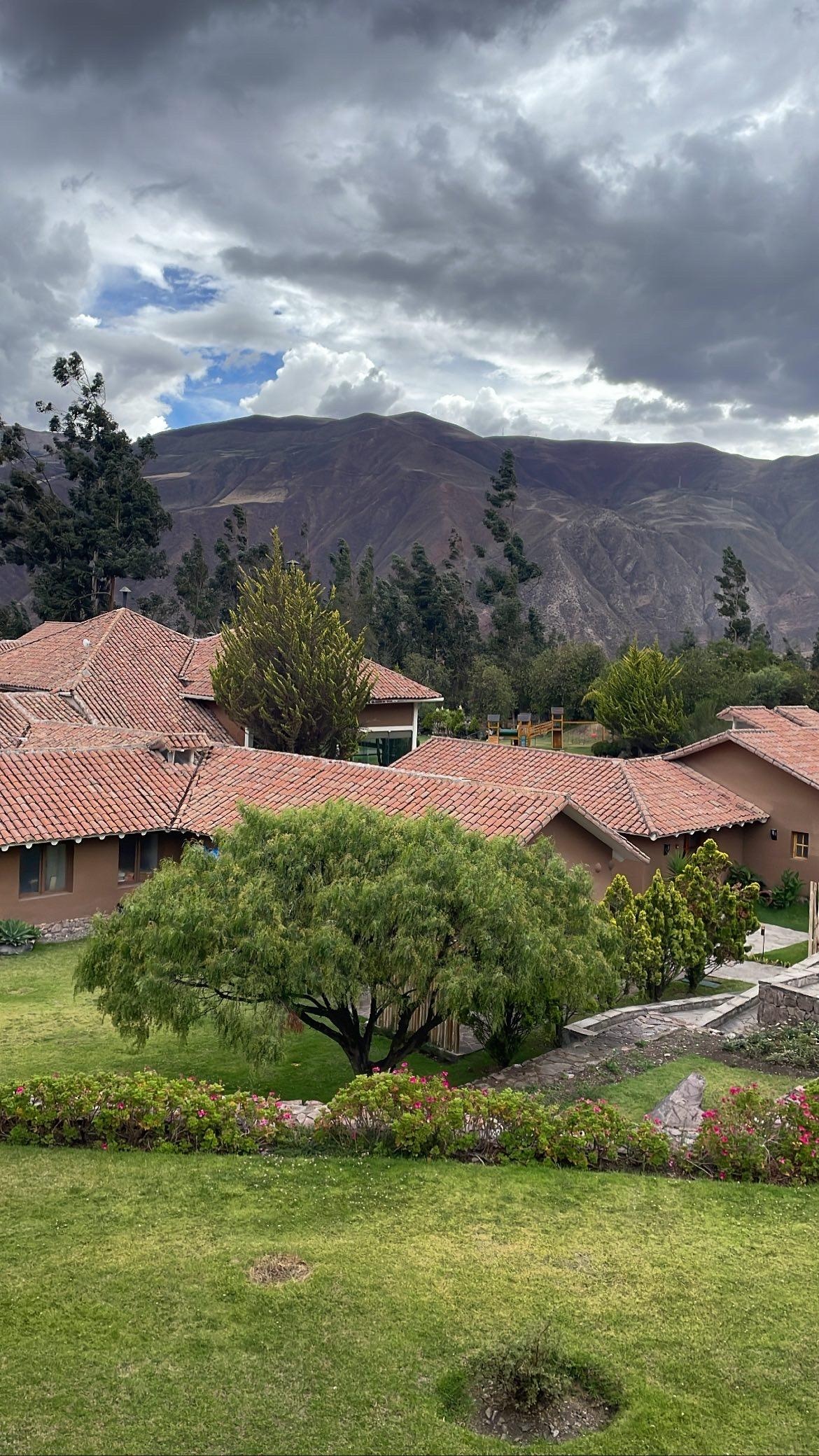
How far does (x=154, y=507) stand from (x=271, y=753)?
56.0 metres

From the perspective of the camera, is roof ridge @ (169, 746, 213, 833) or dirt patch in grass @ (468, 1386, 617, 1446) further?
roof ridge @ (169, 746, 213, 833)

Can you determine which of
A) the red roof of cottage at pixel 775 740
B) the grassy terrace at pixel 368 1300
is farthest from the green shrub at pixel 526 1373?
the red roof of cottage at pixel 775 740

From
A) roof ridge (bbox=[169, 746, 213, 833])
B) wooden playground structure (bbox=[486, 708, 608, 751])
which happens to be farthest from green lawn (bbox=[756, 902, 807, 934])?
wooden playground structure (bbox=[486, 708, 608, 751])

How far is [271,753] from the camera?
26.8 metres

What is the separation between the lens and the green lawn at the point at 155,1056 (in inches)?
577

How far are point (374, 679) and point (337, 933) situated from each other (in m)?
28.1

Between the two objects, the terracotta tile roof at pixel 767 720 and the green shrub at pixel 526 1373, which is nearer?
the green shrub at pixel 526 1373

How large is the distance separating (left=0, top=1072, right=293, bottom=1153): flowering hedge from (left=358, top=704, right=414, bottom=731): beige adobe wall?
30931mm

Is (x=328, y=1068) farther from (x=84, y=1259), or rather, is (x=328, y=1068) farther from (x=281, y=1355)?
(x=281, y=1355)

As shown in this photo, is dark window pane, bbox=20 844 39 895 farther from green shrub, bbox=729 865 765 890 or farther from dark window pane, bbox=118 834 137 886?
green shrub, bbox=729 865 765 890

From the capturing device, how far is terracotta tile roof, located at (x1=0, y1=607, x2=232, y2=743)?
37.1 metres

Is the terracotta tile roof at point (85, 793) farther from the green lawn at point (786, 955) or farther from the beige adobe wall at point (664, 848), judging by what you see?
the green lawn at point (786, 955)

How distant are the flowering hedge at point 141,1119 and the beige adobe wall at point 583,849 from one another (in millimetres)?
9882

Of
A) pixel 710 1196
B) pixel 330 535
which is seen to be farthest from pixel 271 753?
pixel 330 535
